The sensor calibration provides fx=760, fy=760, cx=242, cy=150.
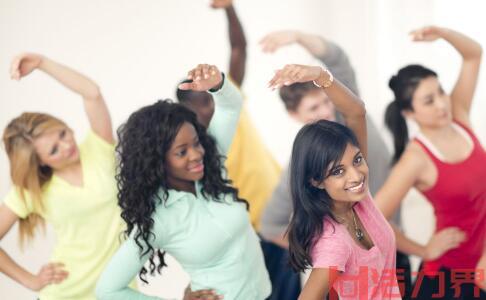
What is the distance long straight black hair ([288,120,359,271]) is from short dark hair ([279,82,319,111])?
2.58ft

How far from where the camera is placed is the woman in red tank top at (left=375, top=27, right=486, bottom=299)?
1.83 m

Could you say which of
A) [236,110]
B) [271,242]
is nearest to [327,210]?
[236,110]

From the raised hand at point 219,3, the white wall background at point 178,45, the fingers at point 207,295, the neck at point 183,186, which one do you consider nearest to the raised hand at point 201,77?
the neck at point 183,186

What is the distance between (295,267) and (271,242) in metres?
0.95

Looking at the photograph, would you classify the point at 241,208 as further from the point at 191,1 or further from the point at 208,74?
the point at 191,1

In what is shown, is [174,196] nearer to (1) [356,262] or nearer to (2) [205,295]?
(2) [205,295]

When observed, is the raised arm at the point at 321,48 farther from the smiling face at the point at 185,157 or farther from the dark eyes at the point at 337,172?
the dark eyes at the point at 337,172

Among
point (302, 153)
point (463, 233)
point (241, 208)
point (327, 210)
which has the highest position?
point (302, 153)

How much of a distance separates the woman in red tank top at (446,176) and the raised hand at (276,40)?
30 cm

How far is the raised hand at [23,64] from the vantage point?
63.4 inches

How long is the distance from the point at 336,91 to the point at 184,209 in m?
0.44

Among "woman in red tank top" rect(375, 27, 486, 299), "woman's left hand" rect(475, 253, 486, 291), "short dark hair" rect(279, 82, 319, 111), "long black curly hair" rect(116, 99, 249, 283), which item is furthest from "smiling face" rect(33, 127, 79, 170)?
"woman's left hand" rect(475, 253, 486, 291)

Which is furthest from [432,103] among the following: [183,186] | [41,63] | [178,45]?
[178,45]

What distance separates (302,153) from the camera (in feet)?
4.10
